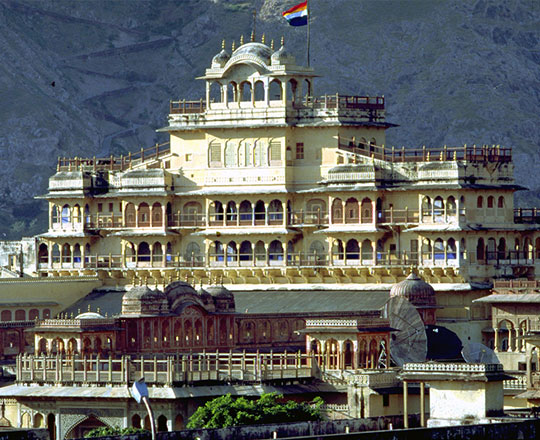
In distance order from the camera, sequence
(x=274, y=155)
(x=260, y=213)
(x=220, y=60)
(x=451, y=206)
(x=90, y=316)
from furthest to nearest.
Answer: (x=220, y=60) → (x=260, y=213) → (x=274, y=155) → (x=451, y=206) → (x=90, y=316)

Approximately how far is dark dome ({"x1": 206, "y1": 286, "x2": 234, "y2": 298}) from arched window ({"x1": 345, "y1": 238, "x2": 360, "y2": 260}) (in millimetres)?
9886

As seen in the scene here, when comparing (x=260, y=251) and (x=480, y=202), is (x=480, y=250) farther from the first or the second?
(x=260, y=251)

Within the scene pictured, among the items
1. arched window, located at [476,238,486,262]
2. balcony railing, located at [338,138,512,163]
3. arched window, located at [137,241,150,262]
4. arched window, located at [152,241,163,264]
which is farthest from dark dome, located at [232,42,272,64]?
arched window, located at [476,238,486,262]

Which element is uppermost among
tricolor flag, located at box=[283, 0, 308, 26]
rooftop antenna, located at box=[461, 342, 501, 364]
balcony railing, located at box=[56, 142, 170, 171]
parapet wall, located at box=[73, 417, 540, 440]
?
tricolor flag, located at box=[283, 0, 308, 26]

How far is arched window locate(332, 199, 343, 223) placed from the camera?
168375mm

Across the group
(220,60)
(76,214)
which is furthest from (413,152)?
(76,214)

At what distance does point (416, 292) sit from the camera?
522 feet

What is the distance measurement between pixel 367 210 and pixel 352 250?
2.69 meters

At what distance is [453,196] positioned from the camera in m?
165

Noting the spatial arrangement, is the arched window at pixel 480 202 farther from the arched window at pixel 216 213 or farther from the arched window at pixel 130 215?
the arched window at pixel 130 215

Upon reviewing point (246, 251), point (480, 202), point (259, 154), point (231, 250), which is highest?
point (259, 154)

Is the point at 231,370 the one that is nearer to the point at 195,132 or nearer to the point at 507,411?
the point at 507,411

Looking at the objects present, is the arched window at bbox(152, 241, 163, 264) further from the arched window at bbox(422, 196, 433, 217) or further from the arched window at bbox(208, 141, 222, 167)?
the arched window at bbox(422, 196, 433, 217)

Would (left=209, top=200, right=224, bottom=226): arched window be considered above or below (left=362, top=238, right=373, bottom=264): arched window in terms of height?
above
